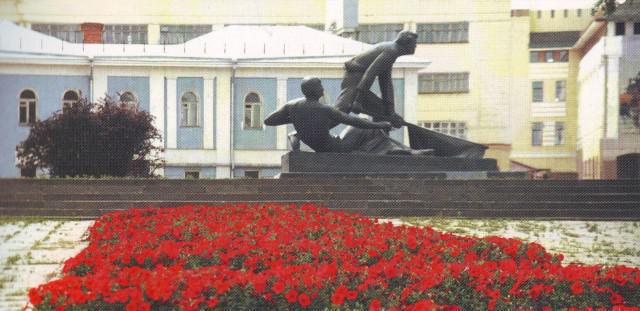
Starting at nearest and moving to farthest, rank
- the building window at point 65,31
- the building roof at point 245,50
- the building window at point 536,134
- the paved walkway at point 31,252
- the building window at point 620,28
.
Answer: the paved walkway at point 31,252 < the building roof at point 245,50 < the building window at point 65,31 < the building window at point 620,28 < the building window at point 536,134

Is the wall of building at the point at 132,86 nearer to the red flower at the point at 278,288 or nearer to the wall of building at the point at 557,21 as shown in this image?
the wall of building at the point at 557,21

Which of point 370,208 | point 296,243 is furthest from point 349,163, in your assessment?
point 296,243

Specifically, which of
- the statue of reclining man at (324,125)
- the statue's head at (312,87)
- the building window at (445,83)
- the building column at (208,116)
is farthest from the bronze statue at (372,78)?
the building window at (445,83)

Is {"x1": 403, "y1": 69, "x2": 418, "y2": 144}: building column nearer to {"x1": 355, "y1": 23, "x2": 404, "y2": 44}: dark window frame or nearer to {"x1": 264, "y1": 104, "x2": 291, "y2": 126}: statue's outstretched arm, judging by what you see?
{"x1": 355, "y1": 23, "x2": 404, "y2": 44}: dark window frame

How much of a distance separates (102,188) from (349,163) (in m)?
4.69

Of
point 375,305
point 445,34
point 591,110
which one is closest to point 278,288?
point 375,305

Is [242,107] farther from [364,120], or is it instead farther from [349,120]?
[349,120]

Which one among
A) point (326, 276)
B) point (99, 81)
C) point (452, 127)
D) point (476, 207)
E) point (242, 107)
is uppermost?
point (99, 81)

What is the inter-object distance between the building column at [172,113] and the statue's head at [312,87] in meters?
18.2

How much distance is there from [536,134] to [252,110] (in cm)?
2072

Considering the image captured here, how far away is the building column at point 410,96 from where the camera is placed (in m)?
38.2

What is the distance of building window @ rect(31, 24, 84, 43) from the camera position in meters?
40.5

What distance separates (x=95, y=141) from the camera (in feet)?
84.5

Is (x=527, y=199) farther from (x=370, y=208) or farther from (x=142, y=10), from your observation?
(x=142, y=10)
